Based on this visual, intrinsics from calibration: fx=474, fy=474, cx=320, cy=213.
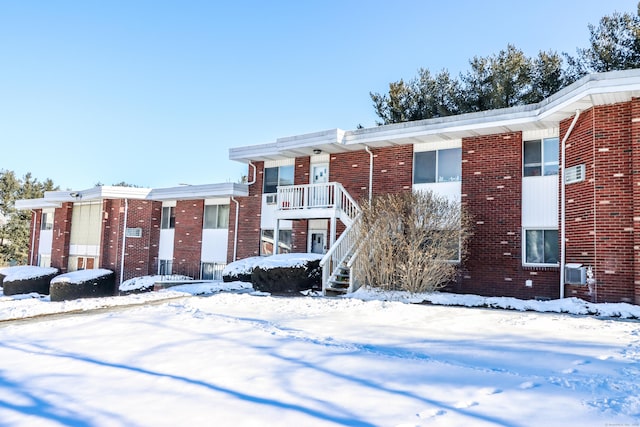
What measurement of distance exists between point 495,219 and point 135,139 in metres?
23.8

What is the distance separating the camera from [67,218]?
80.7ft

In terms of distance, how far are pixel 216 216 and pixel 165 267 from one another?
396 centimetres

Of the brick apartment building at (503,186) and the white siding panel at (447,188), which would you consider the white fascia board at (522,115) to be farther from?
the white siding panel at (447,188)

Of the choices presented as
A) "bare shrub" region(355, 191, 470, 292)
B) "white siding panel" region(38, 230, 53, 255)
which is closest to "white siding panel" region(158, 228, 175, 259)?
"white siding panel" region(38, 230, 53, 255)

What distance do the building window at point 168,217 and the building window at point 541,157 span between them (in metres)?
15.3

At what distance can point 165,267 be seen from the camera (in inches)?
854

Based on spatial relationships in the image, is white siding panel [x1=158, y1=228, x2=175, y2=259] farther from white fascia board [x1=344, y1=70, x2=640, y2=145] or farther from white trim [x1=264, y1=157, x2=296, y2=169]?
white fascia board [x1=344, y1=70, x2=640, y2=145]

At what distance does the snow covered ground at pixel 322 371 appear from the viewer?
3.64 m

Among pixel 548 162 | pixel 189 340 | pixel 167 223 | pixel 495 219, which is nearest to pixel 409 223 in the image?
pixel 495 219

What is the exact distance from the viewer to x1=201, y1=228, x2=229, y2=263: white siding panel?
1945 centimetres

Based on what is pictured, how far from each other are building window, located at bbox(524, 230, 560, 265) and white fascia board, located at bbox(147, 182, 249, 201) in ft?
34.8

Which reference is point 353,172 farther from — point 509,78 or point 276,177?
point 509,78

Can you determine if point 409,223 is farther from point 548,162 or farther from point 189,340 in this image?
point 189,340

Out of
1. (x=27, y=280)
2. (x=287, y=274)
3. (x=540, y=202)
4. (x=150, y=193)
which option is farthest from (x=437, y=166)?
(x=27, y=280)
